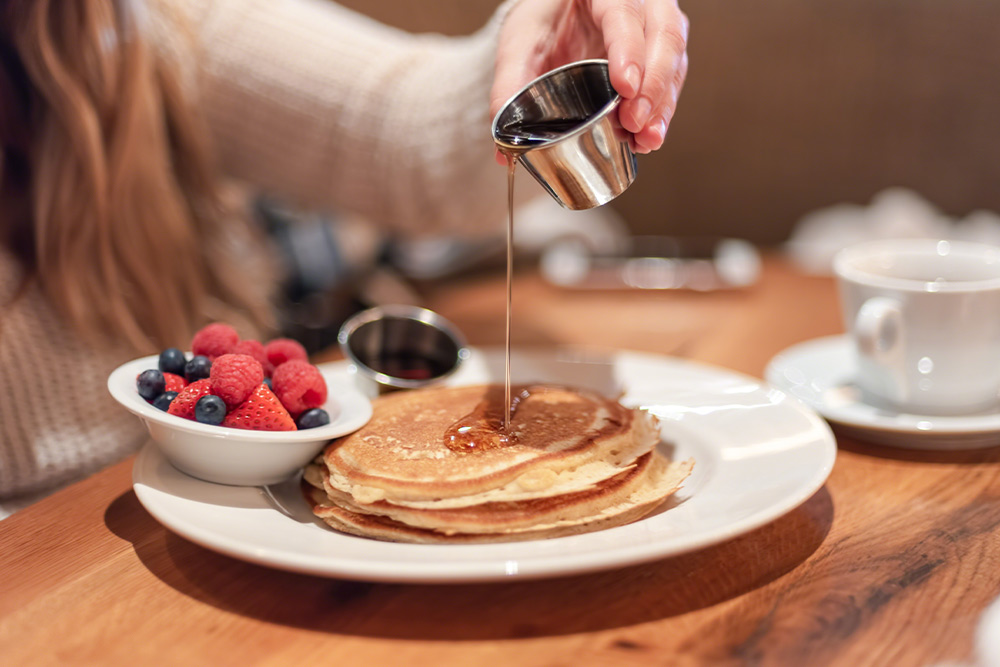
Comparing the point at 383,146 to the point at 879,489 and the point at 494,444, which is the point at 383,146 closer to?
the point at 494,444

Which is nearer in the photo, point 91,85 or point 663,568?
point 663,568

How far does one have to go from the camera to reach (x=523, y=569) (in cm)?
56

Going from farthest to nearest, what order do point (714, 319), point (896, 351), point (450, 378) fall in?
point (714, 319)
point (450, 378)
point (896, 351)

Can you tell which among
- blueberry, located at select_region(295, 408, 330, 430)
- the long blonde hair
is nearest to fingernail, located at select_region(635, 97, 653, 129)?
blueberry, located at select_region(295, 408, 330, 430)

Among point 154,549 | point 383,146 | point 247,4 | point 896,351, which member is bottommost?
point 154,549

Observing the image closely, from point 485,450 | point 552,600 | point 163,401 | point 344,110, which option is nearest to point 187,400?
point 163,401

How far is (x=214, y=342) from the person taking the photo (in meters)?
0.83

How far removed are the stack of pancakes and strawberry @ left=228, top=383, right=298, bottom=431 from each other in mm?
53

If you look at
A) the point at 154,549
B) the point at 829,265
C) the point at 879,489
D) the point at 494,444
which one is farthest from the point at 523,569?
the point at 829,265

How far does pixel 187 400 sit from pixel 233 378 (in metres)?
0.05

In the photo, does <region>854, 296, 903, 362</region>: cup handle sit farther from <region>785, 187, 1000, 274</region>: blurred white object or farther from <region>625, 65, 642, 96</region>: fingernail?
<region>785, 187, 1000, 274</region>: blurred white object

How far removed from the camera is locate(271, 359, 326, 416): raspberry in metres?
0.78

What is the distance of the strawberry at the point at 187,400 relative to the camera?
74 centimetres

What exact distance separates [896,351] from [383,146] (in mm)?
965
